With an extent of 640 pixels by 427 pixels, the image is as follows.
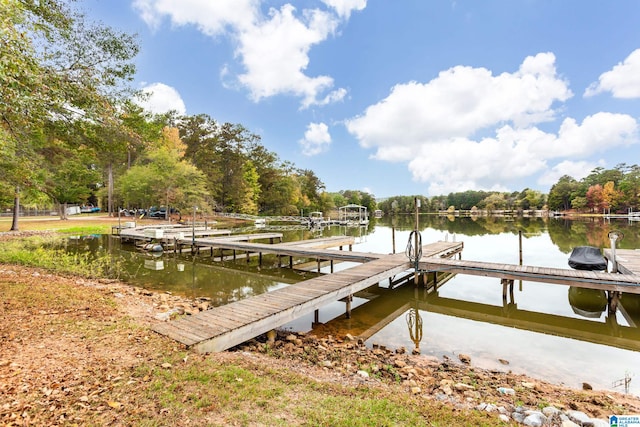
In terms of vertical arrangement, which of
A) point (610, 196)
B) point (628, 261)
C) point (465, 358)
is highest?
point (610, 196)

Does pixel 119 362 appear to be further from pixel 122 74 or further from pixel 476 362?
pixel 122 74

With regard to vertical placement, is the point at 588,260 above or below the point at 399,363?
above

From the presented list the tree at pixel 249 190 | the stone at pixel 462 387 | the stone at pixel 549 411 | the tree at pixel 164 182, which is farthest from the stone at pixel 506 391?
the tree at pixel 249 190

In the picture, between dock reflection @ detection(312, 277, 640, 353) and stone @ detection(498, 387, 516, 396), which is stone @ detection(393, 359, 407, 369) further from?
stone @ detection(498, 387, 516, 396)

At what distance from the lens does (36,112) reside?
4906 mm

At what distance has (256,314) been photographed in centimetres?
527

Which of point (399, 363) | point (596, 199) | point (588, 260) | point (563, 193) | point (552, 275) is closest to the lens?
point (399, 363)

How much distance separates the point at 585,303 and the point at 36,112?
1318cm

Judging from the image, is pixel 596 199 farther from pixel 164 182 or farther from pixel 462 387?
pixel 462 387

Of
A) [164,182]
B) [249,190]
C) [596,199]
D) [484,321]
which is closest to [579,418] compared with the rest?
[484,321]

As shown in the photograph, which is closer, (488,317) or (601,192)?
(488,317)

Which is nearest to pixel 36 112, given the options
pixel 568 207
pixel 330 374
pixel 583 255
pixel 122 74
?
pixel 122 74

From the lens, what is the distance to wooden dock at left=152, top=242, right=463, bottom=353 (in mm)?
4484

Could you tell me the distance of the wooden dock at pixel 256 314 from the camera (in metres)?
4.48
